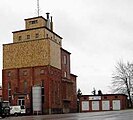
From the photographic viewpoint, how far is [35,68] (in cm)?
7219

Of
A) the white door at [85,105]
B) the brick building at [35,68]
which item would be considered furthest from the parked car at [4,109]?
the white door at [85,105]

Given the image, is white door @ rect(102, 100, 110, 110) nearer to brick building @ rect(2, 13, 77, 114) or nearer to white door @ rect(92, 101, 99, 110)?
white door @ rect(92, 101, 99, 110)

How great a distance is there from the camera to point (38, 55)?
72188 millimetres

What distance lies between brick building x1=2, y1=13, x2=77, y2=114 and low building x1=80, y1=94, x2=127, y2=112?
1816 centimetres

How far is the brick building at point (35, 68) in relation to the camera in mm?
70938

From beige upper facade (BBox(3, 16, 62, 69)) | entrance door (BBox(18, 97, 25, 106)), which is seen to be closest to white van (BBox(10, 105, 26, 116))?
entrance door (BBox(18, 97, 25, 106))

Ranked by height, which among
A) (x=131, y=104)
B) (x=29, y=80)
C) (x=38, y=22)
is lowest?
(x=131, y=104)

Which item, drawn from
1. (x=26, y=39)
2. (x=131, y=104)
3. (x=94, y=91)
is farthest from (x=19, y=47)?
(x=94, y=91)

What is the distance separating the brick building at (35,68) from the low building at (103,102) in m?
18.2

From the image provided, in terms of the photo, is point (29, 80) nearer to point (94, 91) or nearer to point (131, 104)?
point (131, 104)

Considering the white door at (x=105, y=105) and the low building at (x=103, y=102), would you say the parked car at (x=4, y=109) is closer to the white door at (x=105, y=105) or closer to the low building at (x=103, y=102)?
the low building at (x=103, y=102)

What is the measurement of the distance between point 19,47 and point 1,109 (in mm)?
25185

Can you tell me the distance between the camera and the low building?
309ft

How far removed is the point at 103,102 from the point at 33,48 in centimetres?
3237
